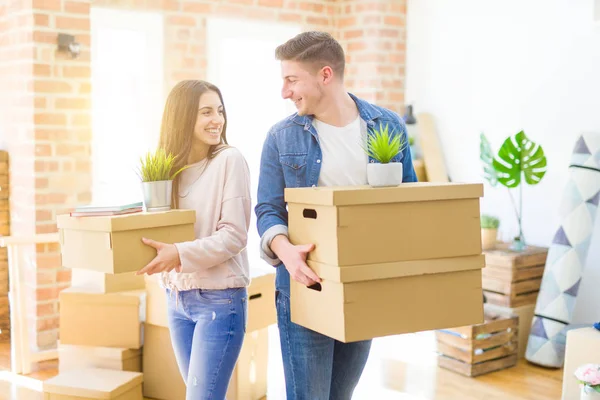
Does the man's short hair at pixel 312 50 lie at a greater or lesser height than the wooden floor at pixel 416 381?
greater

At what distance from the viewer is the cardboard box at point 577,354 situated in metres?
3.23

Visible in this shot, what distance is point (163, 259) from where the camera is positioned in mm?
2059

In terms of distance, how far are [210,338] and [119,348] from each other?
1.61 m

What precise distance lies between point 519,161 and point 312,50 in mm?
2542

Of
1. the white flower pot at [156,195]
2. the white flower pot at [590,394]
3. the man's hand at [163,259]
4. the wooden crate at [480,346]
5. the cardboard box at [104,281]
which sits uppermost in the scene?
the white flower pot at [156,195]

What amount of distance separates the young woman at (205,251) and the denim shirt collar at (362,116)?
0.24 m

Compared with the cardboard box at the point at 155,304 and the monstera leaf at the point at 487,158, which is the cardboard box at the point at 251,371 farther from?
the monstera leaf at the point at 487,158

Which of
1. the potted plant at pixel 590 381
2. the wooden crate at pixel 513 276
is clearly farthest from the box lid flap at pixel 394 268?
the wooden crate at pixel 513 276

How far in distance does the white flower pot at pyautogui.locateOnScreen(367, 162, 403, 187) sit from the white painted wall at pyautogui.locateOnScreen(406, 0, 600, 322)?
267 centimetres

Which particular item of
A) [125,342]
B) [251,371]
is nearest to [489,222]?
[251,371]

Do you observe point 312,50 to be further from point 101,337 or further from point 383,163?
point 101,337

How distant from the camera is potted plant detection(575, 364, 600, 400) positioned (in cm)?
281

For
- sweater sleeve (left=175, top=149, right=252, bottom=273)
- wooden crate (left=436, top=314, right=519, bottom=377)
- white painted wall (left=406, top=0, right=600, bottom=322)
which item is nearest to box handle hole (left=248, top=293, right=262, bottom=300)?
wooden crate (left=436, top=314, right=519, bottom=377)

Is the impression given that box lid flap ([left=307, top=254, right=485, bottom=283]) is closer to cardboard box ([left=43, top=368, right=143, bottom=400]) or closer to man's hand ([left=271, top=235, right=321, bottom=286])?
man's hand ([left=271, top=235, right=321, bottom=286])
